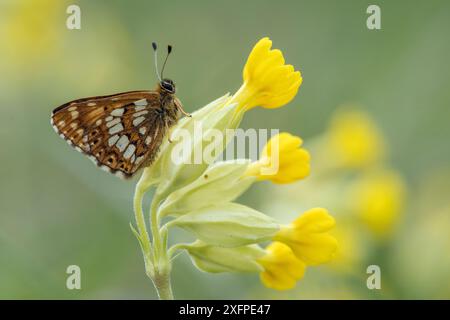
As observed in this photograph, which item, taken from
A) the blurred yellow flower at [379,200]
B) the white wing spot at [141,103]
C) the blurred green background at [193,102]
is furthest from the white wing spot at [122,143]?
the blurred yellow flower at [379,200]

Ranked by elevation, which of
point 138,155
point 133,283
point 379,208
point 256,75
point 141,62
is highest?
point 141,62

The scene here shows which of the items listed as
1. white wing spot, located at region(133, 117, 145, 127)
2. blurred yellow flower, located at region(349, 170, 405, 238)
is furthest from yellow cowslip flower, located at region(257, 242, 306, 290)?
blurred yellow flower, located at region(349, 170, 405, 238)

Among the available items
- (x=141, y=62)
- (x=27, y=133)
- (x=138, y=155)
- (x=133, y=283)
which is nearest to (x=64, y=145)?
(x=27, y=133)

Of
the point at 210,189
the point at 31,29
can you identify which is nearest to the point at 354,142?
the point at 31,29

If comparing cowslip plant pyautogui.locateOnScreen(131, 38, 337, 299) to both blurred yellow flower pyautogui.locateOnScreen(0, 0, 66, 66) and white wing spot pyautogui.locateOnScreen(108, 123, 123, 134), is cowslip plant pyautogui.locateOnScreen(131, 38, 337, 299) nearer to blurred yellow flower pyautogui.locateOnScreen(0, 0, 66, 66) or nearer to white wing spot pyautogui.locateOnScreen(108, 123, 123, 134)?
white wing spot pyautogui.locateOnScreen(108, 123, 123, 134)

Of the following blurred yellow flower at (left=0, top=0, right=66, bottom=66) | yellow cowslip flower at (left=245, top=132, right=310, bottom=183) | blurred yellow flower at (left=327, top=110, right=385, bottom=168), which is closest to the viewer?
yellow cowslip flower at (left=245, top=132, right=310, bottom=183)
